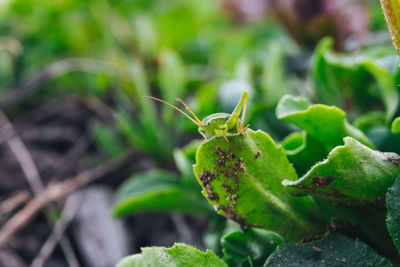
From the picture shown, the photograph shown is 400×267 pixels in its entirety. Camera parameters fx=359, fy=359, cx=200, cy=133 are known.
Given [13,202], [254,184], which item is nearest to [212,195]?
[254,184]

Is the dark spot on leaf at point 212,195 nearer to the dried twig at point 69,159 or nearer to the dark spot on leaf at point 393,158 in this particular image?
the dark spot on leaf at point 393,158

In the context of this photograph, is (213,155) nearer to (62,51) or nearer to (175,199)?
(175,199)

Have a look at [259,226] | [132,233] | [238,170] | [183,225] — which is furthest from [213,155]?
[132,233]

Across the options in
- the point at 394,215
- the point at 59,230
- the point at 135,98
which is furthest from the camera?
the point at 135,98

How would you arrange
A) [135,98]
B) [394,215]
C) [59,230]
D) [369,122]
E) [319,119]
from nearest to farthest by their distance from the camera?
1. [394,215]
2. [319,119]
3. [369,122]
4. [59,230]
5. [135,98]

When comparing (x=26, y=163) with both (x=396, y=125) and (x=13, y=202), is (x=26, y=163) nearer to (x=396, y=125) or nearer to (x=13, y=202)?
(x=13, y=202)

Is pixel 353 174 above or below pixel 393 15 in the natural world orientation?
below

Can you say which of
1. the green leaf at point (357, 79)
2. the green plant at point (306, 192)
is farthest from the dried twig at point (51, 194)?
the green leaf at point (357, 79)
